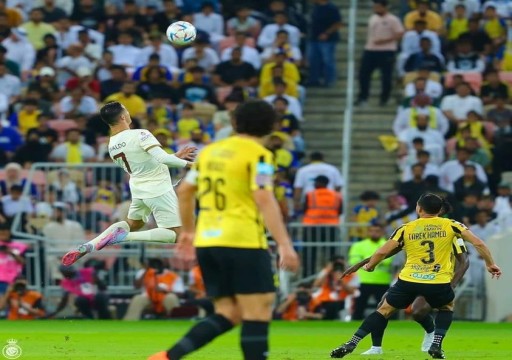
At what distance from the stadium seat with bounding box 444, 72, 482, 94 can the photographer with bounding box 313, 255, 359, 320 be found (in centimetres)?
590

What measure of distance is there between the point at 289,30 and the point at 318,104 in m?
1.56

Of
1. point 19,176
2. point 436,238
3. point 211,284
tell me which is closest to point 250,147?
point 211,284

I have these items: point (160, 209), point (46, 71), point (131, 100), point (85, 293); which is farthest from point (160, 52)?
point (160, 209)

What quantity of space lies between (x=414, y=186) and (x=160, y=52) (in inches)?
247

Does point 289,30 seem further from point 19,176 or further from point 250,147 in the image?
point 250,147

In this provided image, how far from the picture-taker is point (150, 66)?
2605 cm

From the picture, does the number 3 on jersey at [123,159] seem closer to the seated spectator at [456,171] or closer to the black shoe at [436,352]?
the black shoe at [436,352]

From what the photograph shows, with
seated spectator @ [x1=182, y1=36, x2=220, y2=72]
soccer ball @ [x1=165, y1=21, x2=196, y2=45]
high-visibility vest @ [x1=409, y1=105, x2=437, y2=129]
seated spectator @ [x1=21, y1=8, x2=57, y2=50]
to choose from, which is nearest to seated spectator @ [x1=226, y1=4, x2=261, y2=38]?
seated spectator @ [x1=182, y1=36, x2=220, y2=72]

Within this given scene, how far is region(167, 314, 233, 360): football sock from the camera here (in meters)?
9.78

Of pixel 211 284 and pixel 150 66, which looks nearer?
pixel 211 284

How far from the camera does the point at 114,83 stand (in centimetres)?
2620

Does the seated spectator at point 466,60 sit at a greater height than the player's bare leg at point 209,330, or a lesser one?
greater

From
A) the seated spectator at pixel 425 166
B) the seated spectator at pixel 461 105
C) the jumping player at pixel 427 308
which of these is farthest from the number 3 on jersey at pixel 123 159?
the seated spectator at pixel 461 105

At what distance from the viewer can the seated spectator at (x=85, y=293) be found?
2183 centimetres
